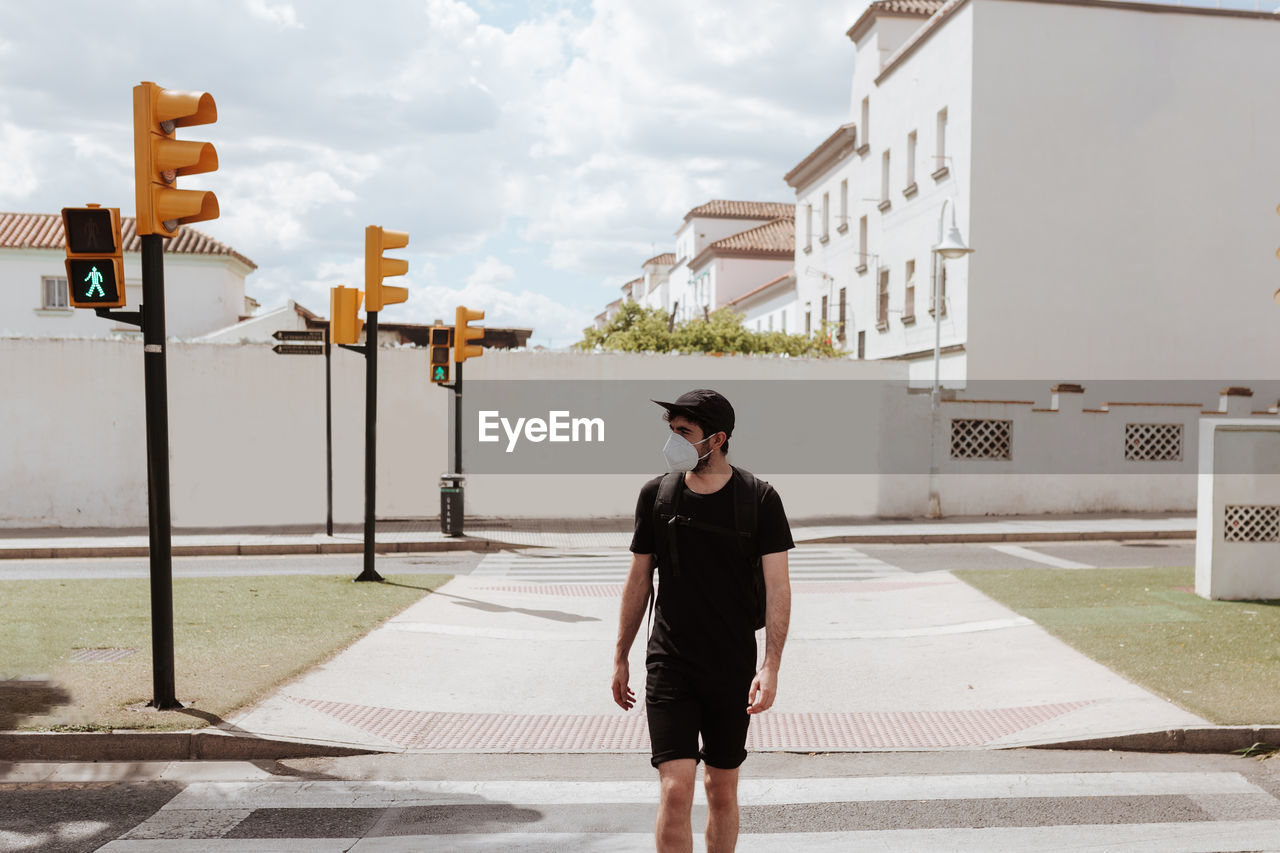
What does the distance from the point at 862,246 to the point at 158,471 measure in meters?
32.2

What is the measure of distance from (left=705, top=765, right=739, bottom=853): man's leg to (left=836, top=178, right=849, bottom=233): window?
117 feet

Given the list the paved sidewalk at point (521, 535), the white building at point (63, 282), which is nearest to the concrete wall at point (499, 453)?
the paved sidewalk at point (521, 535)

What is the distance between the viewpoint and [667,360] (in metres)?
22.1

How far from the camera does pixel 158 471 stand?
7.09m

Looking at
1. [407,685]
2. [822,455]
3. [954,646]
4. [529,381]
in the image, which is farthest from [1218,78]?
[407,685]

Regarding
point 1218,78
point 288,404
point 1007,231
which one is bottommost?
point 288,404

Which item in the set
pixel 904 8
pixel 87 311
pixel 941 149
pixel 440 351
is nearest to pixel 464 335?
pixel 440 351

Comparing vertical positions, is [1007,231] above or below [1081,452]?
above

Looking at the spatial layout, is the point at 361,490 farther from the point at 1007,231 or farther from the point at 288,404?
the point at 1007,231

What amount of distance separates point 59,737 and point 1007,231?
2505 cm

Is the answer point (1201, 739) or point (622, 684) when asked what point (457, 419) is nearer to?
point (1201, 739)

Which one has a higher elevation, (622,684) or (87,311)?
(87,311)

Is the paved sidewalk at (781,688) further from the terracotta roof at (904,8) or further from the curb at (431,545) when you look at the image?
the terracotta roof at (904,8)

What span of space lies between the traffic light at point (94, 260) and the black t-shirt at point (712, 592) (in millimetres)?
4508
